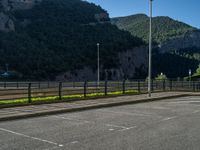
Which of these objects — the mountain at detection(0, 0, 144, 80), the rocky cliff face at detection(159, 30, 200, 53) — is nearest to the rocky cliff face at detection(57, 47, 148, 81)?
the mountain at detection(0, 0, 144, 80)

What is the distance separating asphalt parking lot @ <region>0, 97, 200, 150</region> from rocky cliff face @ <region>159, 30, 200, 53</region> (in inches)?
5440

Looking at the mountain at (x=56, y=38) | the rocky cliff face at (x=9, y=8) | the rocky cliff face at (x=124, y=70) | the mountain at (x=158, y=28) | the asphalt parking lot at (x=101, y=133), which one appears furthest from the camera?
the mountain at (x=158, y=28)

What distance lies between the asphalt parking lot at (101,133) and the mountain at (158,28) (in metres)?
140

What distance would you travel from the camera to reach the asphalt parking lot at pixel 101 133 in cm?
884

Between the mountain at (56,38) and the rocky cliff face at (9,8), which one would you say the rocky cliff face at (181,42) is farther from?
the rocky cliff face at (9,8)

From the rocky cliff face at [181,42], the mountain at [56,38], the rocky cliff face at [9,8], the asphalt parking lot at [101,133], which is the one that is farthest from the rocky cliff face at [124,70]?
the asphalt parking lot at [101,133]

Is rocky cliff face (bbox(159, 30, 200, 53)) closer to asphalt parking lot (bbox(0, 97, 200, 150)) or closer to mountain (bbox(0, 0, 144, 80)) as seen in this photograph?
mountain (bbox(0, 0, 144, 80))

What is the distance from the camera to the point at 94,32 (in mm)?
138750

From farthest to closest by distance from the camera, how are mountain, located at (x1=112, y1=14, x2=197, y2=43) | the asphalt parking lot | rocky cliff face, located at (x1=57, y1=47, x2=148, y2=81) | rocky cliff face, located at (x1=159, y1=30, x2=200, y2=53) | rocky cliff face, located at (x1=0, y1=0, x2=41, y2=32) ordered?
mountain, located at (x1=112, y1=14, x2=197, y2=43) < rocky cliff face, located at (x1=159, y1=30, x2=200, y2=53) < rocky cliff face, located at (x1=0, y1=0, x2=41, y2=32) < rocky cliff face, located at (x1=57, y1=47, x2=148, y2=81) < the asphalt parking lot

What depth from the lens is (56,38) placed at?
125188 millimetres

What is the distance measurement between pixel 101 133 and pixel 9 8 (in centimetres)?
14949

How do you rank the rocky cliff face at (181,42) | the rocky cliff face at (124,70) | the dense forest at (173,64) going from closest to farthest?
1. the rocky cliff face at (124,70)
2. the dense forest at (173,64)
3. the rocky cliff face at (181,42)

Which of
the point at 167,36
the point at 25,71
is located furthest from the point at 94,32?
the point at 25,71

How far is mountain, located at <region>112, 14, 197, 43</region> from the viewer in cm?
15662
